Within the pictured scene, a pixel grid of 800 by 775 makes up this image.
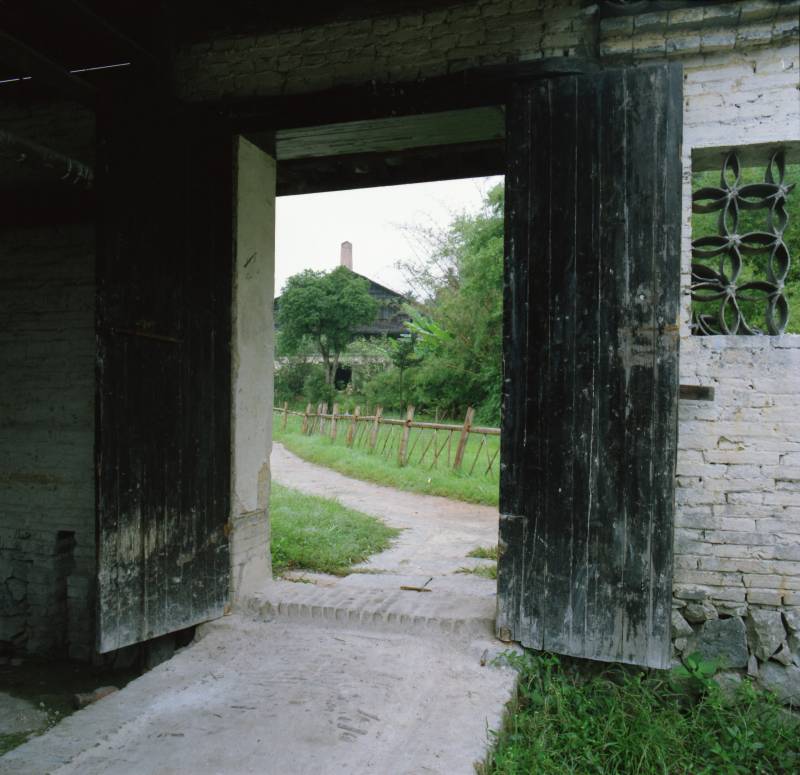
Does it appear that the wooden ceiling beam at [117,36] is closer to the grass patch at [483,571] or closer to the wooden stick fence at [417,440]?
the grass patch at [483,571]

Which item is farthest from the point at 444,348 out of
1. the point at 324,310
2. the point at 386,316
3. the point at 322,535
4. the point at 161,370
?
the point at 161,370

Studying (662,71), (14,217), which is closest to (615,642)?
(662,71)

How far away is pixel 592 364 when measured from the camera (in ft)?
10.8

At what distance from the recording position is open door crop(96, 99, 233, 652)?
3.38 meters

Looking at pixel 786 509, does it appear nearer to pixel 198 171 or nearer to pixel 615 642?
pixel 615 642

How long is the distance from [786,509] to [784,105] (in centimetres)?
200

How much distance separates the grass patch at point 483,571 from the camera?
15.3 feet

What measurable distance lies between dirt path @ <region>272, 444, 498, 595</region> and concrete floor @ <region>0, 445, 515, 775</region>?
0.28 metres

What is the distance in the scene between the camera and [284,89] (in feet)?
12.5

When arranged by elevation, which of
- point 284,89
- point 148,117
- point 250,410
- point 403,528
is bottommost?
point 403,528

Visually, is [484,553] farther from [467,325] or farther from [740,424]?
[467,325]

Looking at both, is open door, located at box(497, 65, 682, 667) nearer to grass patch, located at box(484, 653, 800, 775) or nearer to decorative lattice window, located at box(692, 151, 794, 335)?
grass patch, located at box(484, 653, 800, 775)

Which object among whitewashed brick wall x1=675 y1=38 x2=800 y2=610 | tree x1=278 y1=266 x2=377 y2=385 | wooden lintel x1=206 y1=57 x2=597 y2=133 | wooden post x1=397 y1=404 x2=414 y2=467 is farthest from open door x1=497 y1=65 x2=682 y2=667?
tree x1=278 y1=266 x2=377 y2=385

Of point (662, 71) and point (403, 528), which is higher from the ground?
point (662, 71)
